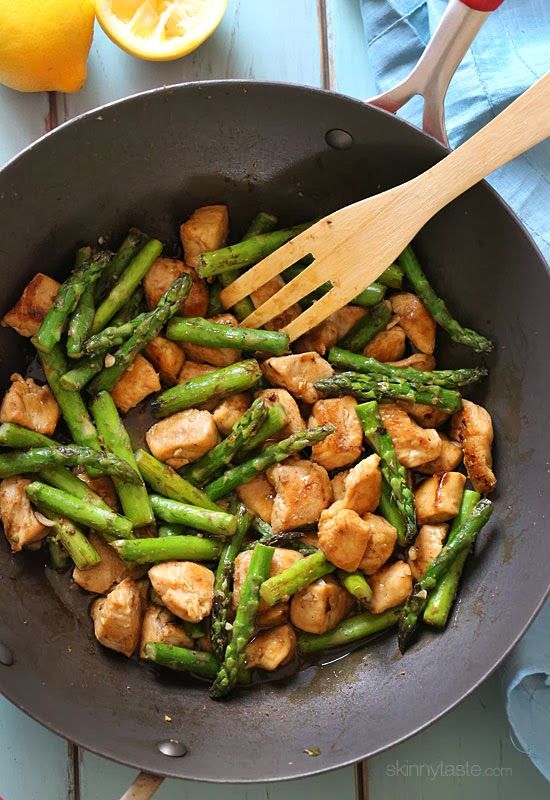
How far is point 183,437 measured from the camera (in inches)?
107

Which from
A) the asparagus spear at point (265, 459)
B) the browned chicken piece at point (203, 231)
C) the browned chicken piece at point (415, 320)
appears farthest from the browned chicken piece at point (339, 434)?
the browned chicken piece at point (203, 231)

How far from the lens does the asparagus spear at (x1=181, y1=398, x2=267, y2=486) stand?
2689 mm

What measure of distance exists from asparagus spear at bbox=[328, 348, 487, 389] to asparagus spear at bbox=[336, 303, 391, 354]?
0.03 meters

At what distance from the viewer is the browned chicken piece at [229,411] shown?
9.08ft

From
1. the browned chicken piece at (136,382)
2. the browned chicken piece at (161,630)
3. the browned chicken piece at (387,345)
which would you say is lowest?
the browned chicken piece at (161,630)

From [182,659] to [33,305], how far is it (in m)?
1.18

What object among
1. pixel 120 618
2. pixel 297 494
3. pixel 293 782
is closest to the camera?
pixel 120 618

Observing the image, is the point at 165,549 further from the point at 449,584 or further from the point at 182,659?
the point at 449,584

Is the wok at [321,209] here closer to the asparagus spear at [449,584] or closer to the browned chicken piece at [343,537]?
the asparagus spear at [449,584]

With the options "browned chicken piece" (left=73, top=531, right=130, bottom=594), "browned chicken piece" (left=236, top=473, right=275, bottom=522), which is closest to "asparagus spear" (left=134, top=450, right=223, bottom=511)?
"browned chicken piece" (left=236, top=473, right=275, bottom=522)

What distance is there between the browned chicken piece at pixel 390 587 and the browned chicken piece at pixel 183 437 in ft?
2.24

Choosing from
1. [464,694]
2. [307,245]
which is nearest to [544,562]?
[464,694]

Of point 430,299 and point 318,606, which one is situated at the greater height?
point 430,299

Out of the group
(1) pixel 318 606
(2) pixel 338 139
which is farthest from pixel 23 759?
(2) pixel 338 139
